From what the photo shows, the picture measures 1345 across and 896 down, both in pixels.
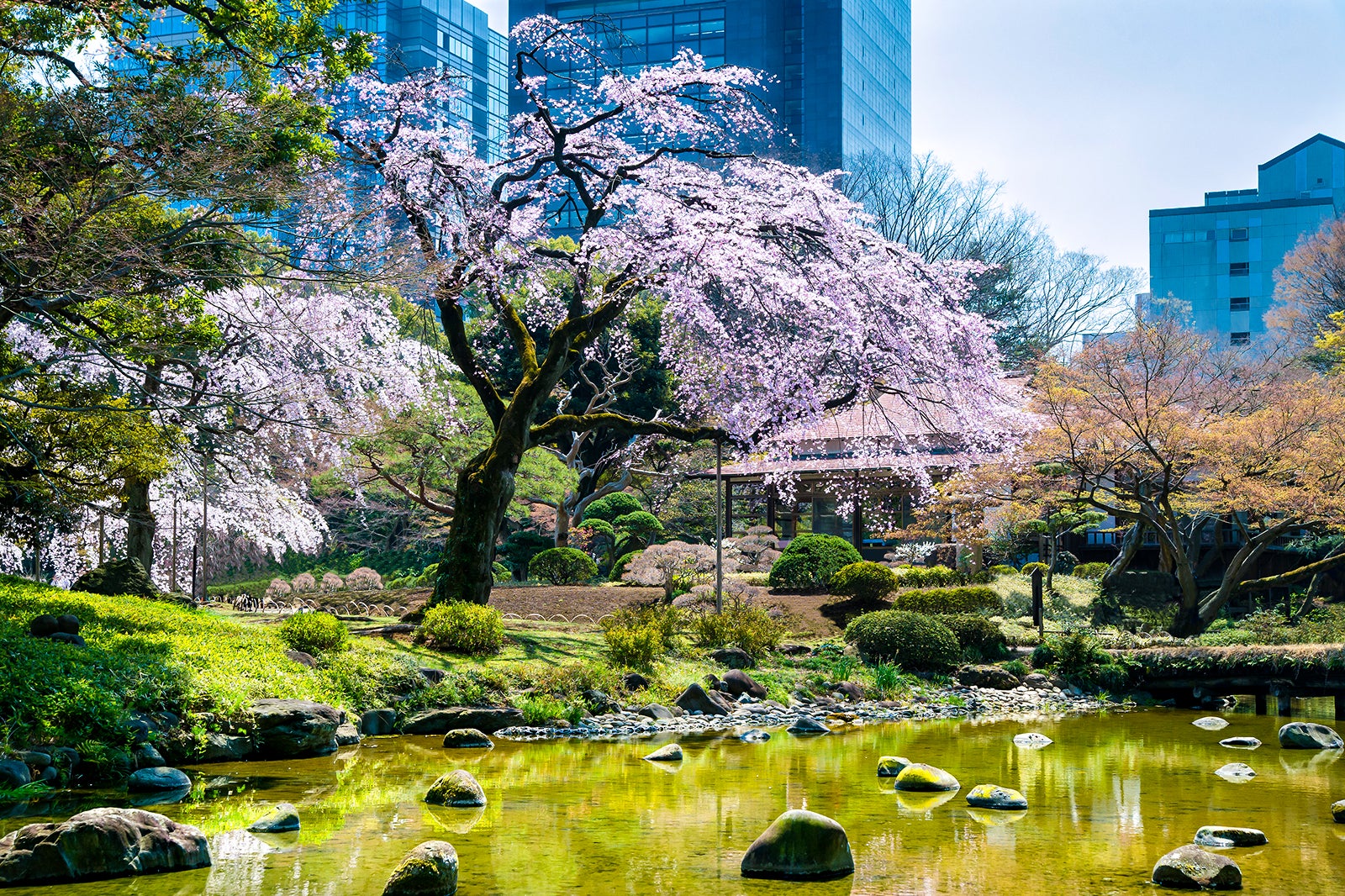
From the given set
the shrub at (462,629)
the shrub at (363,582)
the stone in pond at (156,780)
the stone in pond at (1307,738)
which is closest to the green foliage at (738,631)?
the shrub at (462,629)

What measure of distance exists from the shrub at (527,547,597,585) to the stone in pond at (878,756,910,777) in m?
15.3

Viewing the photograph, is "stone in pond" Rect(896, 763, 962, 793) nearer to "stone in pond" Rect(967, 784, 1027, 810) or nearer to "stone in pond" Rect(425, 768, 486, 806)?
"stone in pond" Rect(967, 784, 1027, 810)

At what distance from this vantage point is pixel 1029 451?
1867 centimetres

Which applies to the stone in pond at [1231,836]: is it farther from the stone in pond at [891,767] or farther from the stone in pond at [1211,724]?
the stone in pond at [1211,724]

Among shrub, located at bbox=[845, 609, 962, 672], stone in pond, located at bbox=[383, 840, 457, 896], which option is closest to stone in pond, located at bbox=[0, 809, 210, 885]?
stone in pond, located at bbox=[383, 840, 457, 896]

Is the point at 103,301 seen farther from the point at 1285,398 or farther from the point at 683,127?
the point at 1285,398

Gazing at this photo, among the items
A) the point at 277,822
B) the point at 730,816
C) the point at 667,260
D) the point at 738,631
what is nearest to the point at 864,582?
the point at 738,631

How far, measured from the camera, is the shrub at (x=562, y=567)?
24359 millimetres

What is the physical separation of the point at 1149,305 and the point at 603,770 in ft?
180

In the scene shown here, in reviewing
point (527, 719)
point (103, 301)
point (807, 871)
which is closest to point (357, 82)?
point (103, 301)

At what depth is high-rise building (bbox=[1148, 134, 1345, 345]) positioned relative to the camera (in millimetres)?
70625

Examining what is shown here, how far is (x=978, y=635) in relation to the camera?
1744 centimetres

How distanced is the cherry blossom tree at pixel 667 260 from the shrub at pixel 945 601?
3830 millimetres

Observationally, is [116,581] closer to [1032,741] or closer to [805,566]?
[1032,741]
